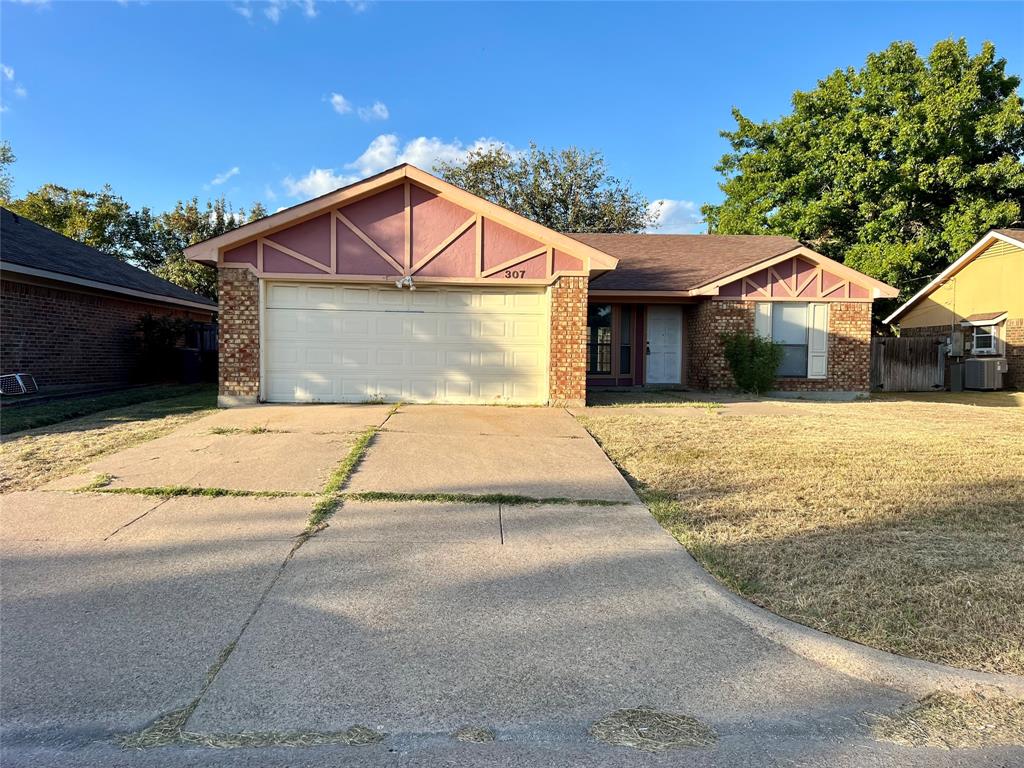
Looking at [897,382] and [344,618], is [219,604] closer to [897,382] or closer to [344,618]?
[344,618]

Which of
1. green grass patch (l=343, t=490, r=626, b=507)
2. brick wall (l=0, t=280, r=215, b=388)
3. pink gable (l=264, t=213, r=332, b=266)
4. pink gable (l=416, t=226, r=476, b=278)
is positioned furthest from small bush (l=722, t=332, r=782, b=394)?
brick wall (l=0, t=280, r=215, b=388)

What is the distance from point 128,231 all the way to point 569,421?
1206 inches

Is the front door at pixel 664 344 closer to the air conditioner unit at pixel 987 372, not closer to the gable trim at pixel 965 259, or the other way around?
the air conditioner unit at pixel 987 372

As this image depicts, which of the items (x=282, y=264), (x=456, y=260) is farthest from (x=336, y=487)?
(x=282, y=264)

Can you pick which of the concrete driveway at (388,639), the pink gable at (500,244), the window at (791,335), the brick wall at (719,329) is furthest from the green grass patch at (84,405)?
the window at (791,335)

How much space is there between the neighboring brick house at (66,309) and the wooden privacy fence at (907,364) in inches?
791

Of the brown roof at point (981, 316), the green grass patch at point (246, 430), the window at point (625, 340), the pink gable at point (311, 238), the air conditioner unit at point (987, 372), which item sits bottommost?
the green grass patch at point (246, 430)

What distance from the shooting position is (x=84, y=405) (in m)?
11.0

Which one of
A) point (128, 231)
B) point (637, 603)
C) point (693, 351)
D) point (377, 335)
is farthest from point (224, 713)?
point (128, 231)

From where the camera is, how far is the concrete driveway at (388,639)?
243 cm

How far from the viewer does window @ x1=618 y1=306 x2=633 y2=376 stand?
51.2ft

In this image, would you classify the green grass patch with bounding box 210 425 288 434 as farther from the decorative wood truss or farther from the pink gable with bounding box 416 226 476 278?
the pink gable with bounding box 416 226 476 278

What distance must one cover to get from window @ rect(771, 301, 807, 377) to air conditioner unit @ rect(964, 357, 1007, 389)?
6255mm

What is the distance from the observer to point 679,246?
1797 centimetres
